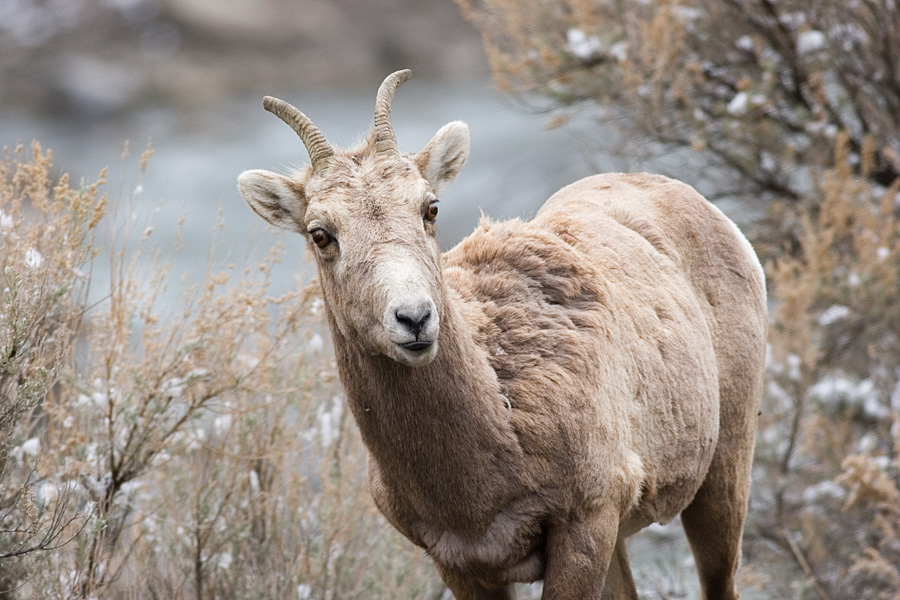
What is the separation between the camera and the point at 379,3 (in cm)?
3031

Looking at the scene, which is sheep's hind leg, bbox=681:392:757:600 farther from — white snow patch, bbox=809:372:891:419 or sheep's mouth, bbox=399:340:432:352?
white snow patch, bbox=809:372:891:419

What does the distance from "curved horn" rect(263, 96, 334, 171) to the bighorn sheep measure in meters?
0.01

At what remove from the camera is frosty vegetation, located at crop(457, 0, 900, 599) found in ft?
26.0

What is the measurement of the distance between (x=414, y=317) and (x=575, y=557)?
1133 mm

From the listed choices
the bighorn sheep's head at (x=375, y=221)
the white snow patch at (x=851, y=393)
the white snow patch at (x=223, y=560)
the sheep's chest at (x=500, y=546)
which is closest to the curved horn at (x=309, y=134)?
the bighorn sheep's head at (x=375, y=221)

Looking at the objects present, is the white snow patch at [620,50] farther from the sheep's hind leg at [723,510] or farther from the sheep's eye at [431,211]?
the sheep's eye at [431,211]

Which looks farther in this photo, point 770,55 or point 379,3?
point 379,3

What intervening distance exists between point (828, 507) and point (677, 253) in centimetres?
427

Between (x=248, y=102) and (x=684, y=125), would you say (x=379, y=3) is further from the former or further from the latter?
(x=684, y=125)

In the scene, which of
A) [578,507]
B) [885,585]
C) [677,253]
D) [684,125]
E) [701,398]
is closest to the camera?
[578,507]

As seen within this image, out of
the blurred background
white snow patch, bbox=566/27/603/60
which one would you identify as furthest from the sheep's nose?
the blurred background

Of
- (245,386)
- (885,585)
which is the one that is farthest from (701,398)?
(885,585)

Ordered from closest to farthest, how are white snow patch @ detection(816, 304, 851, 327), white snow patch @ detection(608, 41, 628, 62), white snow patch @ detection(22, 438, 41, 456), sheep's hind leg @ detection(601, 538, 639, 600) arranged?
white snow patch @ detection(22, 438, 41, 456) → sheep's hind leg @ detection(601, 538, 639, 600) → white snow patch @ detection(816, 304, 851, 327) → white snow patch @ detection(608, 41, 628, 62)

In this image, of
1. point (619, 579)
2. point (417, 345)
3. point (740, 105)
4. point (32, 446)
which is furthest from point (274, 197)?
point (740, 105)
